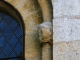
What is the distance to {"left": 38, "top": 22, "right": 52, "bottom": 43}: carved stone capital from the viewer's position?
5.19 metres

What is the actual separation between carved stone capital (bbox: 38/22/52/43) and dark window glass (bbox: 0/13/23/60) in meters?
0.51

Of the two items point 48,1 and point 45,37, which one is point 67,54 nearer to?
point 45,37

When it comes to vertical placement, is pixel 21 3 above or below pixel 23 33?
above

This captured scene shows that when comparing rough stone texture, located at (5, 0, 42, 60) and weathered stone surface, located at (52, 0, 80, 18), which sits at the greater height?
weathered stone surface, located at (52, 0, 80, 18)

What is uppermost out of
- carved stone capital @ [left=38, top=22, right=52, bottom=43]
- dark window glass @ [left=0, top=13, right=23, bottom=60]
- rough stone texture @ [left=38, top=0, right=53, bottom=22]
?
rough stone texture @ [left=38, top=0, right=53, bottom=22]

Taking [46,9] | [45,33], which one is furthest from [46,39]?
[46,9]

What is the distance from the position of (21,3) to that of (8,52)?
2.06 ft

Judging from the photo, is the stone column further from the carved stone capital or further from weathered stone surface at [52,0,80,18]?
weathered stone surface at [52,0,80,18]

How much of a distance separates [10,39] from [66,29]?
36.9 inches

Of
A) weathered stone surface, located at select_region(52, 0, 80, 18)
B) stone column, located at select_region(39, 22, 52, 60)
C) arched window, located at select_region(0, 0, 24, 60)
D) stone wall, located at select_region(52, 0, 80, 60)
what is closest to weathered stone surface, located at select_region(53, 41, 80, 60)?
stone wall, located at select_region(52, 0, 80, 60)

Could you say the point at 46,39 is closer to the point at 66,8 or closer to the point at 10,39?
the point at 66,8

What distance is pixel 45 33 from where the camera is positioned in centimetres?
519

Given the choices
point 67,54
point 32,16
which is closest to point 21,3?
point 32,16

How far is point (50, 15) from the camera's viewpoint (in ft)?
17.6
